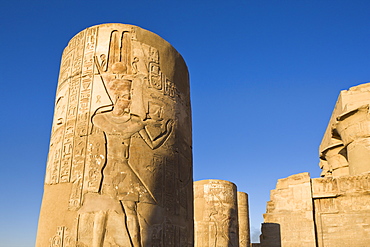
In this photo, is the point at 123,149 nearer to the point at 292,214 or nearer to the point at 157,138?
the point at 157,138

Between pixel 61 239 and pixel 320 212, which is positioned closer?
pixel 61 239

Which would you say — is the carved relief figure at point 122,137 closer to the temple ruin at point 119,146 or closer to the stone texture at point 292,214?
the temple ruin at point 119,146

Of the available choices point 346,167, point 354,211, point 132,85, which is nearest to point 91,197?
point 132,85

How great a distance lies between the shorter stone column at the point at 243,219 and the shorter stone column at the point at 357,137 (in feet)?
31.7

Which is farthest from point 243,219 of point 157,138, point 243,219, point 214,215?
Result: point 157,138

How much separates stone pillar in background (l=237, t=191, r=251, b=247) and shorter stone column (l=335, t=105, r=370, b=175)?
31.7ft

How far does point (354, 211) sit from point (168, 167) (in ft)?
27.8

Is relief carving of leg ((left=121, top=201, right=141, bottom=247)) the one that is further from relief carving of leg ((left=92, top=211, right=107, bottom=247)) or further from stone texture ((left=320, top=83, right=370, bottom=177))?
stone texture ((left=320, top=83, right=370, bottom=177))

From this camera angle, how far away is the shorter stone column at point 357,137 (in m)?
12.5

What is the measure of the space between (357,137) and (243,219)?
1087 centimetres

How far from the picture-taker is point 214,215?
53.9 feet

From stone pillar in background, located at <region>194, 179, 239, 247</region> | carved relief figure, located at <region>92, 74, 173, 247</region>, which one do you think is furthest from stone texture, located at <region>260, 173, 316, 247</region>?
carved relief figure, located at <region>92, 74, 173, 247</region>

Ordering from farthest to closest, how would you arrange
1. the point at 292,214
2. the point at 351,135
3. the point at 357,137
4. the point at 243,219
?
the point at 243,219
the point at 351,135
the point at 357,137
the point at 292,214

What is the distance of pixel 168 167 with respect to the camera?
16.8ft
